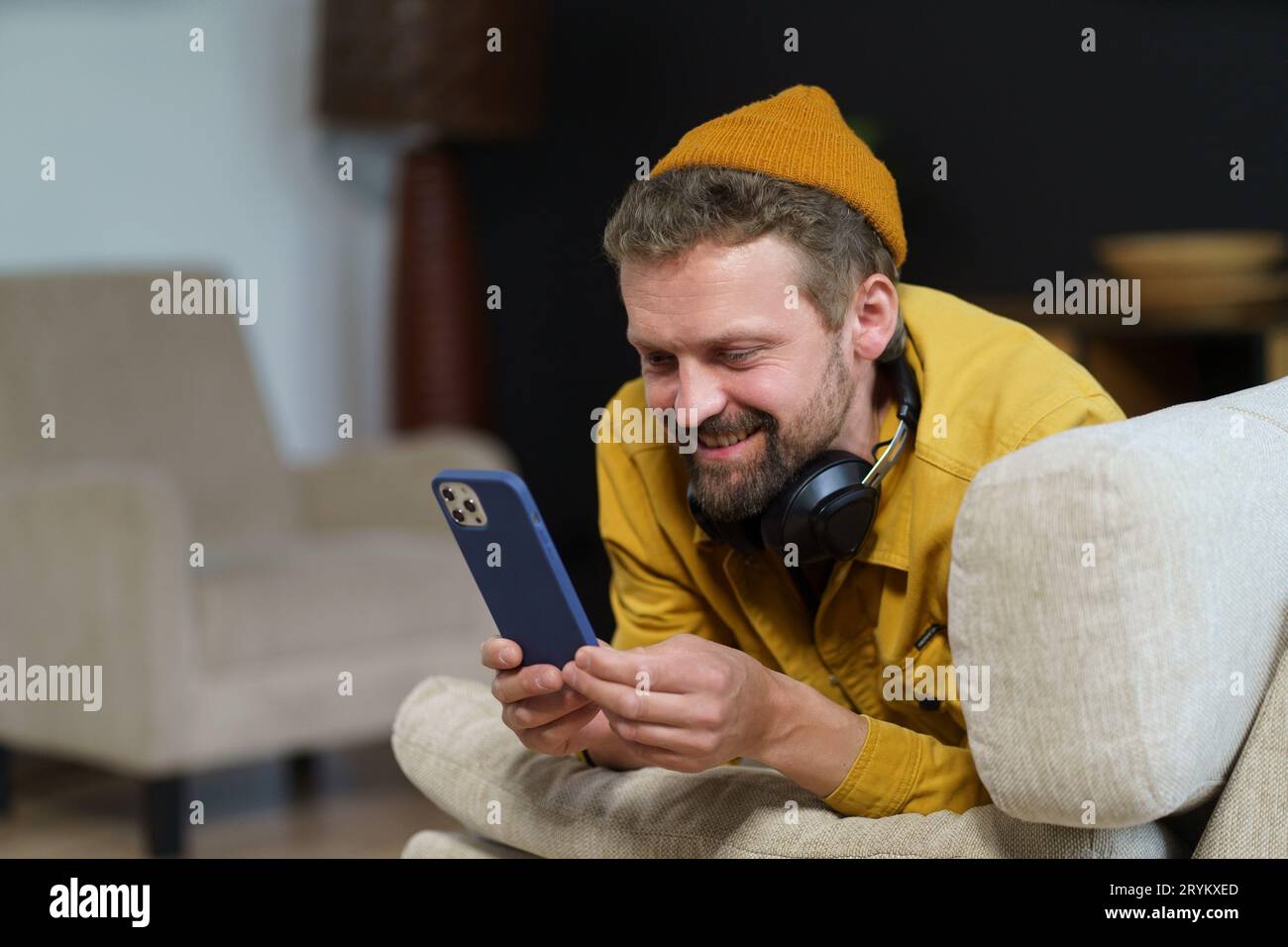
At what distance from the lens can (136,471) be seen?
8.54 feet

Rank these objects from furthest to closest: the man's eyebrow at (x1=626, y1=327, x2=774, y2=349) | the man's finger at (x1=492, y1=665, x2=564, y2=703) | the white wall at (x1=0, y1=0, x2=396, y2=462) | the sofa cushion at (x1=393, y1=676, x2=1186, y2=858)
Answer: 1. the white wall at (x1=0, y1=0, x2=396, y2=462)
2. the man's eyebrow at (x1=626, y1=327, x2=774, y2=349)
3. the man's finger at (x1=492, y1=665, x2=564, y2=703)
4. the sofa cushion at (x1=393, y1=676, x2=1186, y2=858)

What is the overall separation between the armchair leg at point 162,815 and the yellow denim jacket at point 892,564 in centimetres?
135

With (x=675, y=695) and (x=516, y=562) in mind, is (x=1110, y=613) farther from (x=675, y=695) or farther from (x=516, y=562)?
(x=516, y=562)

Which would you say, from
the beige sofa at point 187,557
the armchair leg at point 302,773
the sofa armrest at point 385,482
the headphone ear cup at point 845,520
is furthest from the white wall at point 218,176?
the headphone ear cup at point 845,520

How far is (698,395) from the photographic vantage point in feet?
4.25

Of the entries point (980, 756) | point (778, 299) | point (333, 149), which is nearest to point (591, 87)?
point (333, 149)

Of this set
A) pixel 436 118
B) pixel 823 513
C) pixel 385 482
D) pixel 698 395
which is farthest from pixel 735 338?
pixel 436 118

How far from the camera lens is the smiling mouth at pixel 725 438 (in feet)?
4.34

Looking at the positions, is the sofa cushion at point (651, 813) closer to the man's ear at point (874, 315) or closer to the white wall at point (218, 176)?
the man's ear at point (874, 315)

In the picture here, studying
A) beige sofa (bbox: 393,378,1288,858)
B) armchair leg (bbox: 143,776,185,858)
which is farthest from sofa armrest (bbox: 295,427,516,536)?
beige sofa (bbox: 393,378,1288,858)

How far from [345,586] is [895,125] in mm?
1716

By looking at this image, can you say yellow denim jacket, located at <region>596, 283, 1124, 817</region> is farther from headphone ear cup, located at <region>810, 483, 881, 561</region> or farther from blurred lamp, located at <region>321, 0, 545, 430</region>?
blurred lamp, located at <region>321, 0, 545, 430</region>

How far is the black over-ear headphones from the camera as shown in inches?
50.5

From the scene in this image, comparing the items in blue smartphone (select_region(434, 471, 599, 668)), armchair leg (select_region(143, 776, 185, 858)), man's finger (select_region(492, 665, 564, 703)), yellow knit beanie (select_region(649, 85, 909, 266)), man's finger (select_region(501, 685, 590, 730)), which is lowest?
armchair leg (select_region(143, 776, 185, 858))
